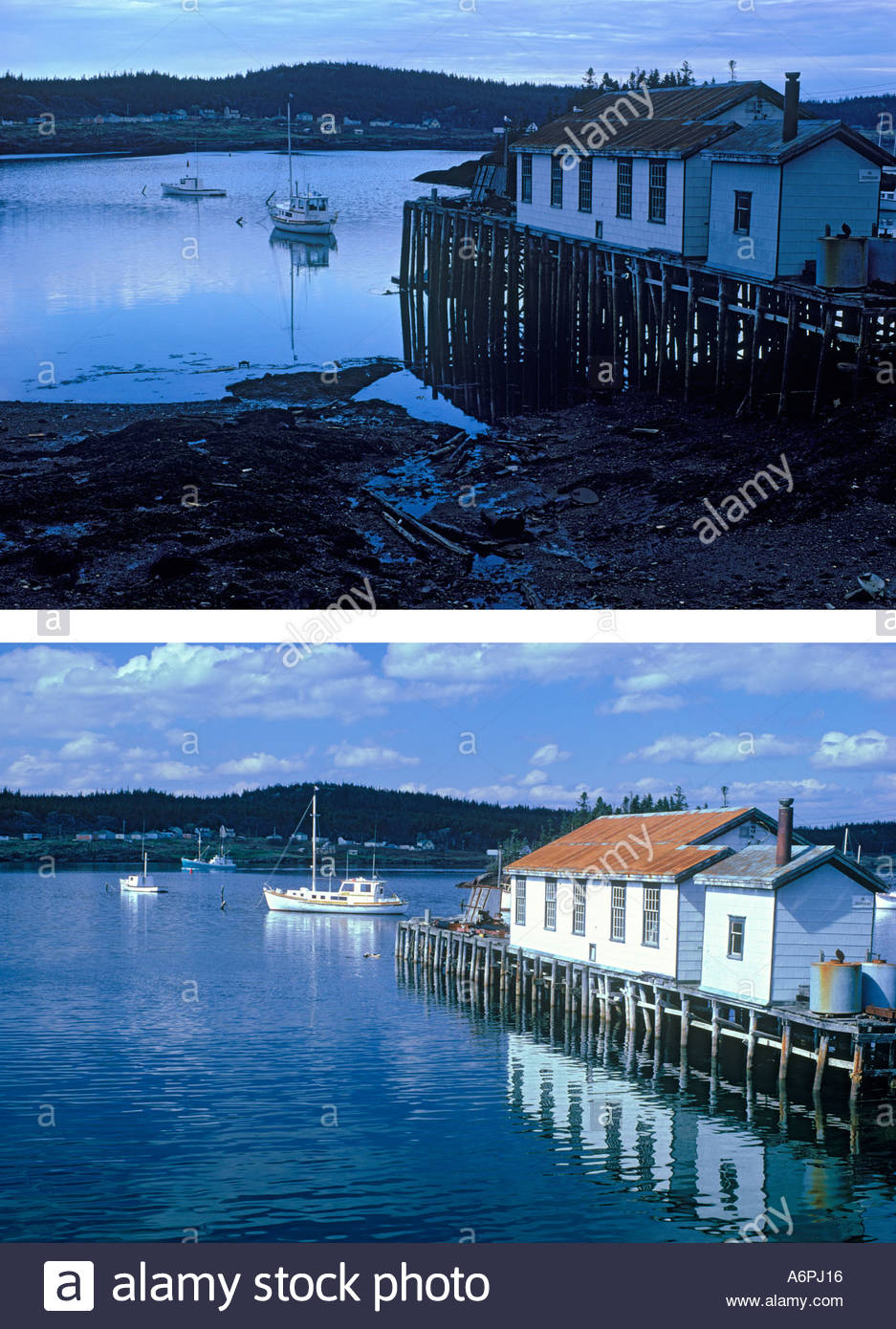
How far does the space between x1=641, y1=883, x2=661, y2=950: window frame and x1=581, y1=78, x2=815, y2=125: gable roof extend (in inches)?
710

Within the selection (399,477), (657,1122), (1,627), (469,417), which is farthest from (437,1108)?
(469,417)

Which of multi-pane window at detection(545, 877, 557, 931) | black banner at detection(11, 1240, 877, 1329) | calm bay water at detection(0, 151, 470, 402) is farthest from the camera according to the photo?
calm bay water at detection(0, 151, 470, 402)

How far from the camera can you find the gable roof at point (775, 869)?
72.2 feet

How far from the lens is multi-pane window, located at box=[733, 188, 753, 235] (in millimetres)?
32094

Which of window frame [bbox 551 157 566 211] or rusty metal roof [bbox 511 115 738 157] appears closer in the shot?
rusty metal roof [bbox 511 115 738 157]

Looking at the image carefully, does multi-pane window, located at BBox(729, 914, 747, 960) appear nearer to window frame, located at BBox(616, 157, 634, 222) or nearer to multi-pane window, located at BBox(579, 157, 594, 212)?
window frame, located at BBox(616, 157, 634, 222)

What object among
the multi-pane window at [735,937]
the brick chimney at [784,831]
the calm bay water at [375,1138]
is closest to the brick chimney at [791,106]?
the brick chimney at [784,831]

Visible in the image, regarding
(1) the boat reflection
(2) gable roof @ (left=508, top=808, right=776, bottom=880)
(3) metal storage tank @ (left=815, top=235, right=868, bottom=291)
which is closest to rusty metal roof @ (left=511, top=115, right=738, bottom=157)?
(3) metal storage tank @ (left=815, top=235, right=868, bottom=291)

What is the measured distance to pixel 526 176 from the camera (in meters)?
43.8

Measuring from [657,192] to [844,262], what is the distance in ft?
23.6

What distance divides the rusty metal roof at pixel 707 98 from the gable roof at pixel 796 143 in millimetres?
1759

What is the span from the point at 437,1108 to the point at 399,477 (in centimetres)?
1209

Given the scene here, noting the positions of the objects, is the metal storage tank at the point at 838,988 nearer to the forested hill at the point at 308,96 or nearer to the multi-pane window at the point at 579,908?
the multi-pane window at the point at 579,908
